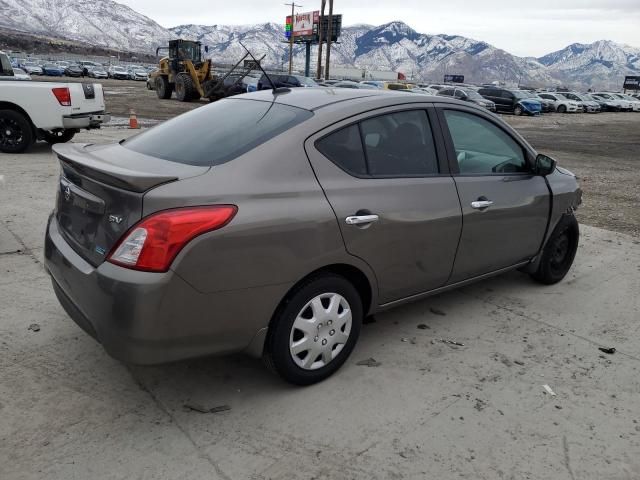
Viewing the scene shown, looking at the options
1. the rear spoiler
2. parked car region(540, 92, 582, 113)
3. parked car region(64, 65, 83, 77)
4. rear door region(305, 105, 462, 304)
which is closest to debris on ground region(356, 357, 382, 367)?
rear door region(305, 105, 462, 304)

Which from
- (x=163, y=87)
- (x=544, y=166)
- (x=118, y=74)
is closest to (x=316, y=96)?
(x=544, y=166)

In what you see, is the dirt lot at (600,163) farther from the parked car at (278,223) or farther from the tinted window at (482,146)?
the parked car at (278,223)

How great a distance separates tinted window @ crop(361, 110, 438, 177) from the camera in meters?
3.24

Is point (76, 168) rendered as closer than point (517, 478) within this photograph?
No

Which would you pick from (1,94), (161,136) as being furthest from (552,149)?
(161,136)

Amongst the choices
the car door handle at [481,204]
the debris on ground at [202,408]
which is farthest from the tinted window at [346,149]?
the debris on ground at [202,408]

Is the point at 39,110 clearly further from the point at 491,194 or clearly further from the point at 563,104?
the point at 563,104

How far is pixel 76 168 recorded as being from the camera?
2.89m

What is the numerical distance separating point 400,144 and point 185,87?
86.5ft

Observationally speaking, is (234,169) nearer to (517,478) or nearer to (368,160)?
(368,160)

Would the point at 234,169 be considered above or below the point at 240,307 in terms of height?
above

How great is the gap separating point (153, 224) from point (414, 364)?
1.84 meters

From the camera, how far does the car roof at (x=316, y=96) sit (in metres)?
3.27

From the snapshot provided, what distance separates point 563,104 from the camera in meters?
38.7
